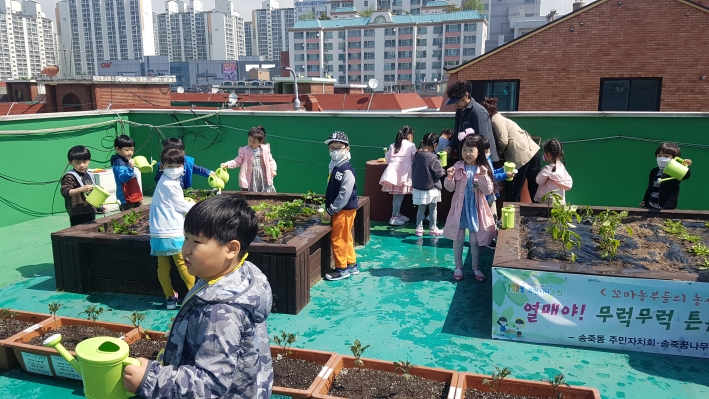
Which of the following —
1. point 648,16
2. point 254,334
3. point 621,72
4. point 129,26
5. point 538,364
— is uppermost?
point 129,26

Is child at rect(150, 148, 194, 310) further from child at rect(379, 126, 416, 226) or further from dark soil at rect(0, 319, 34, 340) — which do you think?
child at rect(379, 126, 416, 226)

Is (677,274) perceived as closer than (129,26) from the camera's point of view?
Yes

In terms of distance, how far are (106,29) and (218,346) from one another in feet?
528

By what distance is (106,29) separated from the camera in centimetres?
14175

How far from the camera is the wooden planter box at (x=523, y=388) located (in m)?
3.19

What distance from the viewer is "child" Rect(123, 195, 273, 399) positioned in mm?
1809

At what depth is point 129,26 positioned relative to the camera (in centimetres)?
14125

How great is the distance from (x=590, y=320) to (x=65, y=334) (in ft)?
13.7

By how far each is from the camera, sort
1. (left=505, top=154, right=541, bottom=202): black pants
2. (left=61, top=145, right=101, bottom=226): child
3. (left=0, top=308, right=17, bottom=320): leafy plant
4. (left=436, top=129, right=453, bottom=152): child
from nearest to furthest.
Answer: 1. (left=0, top=308, right=17, bottom=320): leafy plant
2. (left=61, top=145, right=101, bottom=226): child
3. (left=505, top=154, right=541, bottom=202): black pants
4. (left=436, top=129, right=453, bottom=152): child

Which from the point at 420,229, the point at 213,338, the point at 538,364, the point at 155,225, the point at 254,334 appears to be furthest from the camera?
the point at 420,229

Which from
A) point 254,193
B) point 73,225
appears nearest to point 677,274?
point 254,193

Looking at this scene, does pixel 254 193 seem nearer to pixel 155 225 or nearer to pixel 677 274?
pixel 155 225

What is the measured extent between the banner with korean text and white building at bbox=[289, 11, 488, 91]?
290 ft

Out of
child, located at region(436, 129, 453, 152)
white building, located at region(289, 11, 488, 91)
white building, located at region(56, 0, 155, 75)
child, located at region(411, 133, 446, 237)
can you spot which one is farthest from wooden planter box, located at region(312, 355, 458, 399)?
white building, located at region(56, 0, 155, 75)
